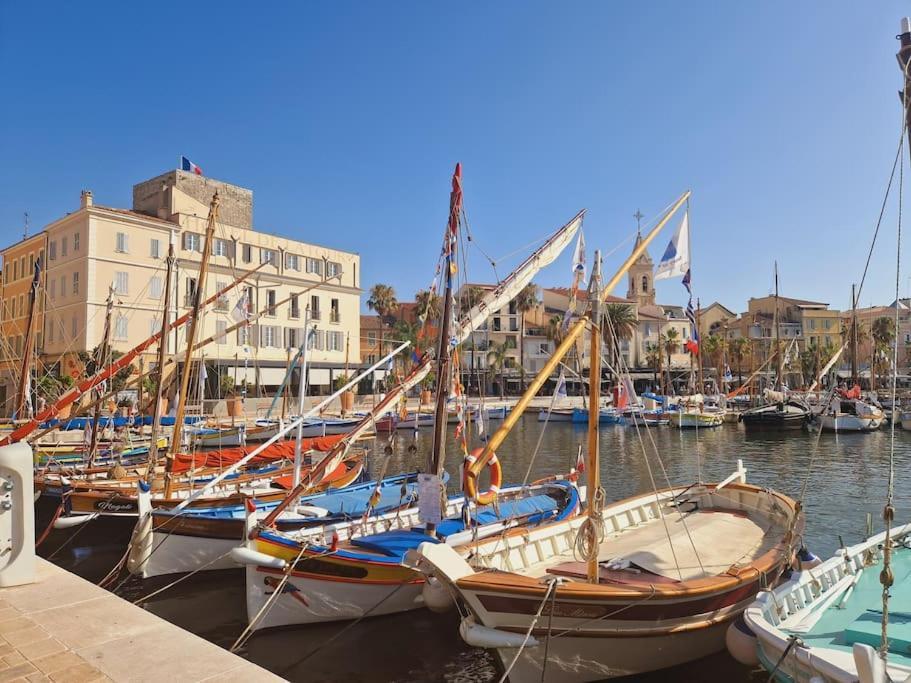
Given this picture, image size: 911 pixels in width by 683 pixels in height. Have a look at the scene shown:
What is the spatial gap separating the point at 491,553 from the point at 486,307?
639 cm

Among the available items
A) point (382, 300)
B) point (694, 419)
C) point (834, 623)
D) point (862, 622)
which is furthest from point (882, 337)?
point (862, 622)

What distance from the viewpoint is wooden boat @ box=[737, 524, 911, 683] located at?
7.38 metres

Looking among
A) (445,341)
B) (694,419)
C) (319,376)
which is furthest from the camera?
(319,376)

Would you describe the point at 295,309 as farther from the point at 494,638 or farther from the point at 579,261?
the point at 494,638

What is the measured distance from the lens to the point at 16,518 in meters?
8.78

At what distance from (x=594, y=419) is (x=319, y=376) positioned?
57652mm

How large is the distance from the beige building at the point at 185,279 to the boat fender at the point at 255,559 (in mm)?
34074

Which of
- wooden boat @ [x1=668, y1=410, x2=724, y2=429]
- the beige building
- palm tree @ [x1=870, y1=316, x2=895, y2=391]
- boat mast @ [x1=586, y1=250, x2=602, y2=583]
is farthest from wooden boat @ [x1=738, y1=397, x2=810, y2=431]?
boat mast @ [x1=586, y1=250, x2=602, y2=583]

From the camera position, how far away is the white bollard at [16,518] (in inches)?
342

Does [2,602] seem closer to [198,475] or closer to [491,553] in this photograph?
[491,553]

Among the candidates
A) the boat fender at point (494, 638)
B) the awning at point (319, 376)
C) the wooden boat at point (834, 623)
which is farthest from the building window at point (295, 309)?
the wooden boat at point (834, 623)

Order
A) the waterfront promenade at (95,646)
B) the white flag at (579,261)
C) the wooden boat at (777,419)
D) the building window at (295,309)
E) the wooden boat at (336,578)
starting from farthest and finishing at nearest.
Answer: the building window at (295,309) < the wooden boat at (777,419) < the white flag at (579,261) < the wooden boat at (336,578) < the waterfront promenade at (95,646)

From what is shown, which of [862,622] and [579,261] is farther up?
[579,261]

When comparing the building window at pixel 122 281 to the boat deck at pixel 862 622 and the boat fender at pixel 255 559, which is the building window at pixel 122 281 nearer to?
the boat fender at pixel 255 559
